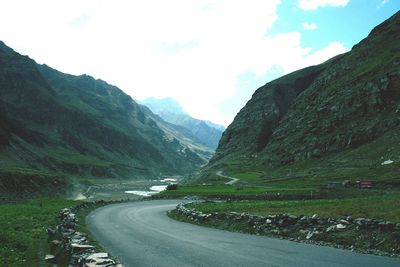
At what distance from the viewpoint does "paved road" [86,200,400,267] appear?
1867 centimetres

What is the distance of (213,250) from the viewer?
22438 mm

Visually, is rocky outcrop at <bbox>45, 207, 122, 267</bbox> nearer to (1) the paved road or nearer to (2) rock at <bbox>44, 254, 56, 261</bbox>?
(2) rock at <bbox>44, 254, 56, 261</bbox>

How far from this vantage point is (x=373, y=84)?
461ft

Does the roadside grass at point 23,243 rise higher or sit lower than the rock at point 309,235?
higher

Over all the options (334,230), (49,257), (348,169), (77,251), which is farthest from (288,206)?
(348,169)

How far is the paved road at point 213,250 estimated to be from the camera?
1867 centimetres

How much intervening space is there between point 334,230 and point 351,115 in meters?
125

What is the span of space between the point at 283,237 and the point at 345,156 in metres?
102

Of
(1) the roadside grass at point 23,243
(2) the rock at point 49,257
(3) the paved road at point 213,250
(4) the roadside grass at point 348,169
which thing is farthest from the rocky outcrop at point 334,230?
(4) the roadside grass at point 348,169

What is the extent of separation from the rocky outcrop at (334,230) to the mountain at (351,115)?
68.2m

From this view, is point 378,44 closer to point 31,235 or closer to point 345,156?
point 345,156

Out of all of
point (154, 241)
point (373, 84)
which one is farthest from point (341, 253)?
point (373, 84)

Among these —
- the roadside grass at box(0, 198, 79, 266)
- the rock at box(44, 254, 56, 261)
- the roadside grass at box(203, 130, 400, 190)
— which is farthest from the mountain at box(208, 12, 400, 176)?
the rock at box(44, 254, 56, 261)

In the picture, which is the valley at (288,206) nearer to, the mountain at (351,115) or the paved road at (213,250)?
the paved road at (213,250)
